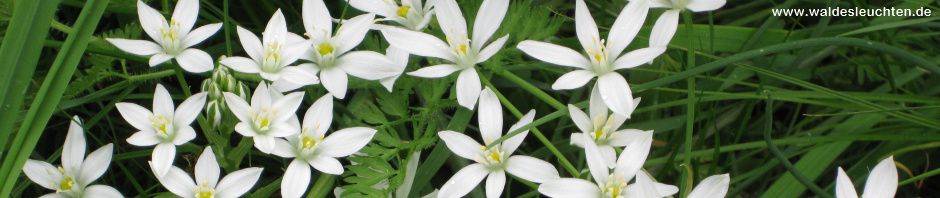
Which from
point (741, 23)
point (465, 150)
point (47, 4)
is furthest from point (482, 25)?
point (741, 23)

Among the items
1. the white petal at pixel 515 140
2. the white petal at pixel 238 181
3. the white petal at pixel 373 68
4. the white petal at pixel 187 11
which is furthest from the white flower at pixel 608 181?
the white petal at pixel 187 11

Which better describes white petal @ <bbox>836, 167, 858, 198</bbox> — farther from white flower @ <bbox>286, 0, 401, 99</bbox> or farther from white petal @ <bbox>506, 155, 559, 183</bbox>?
white flower @ <bbox>286, 0, 401, 99</bbox>

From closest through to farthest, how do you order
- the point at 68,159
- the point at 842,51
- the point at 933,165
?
1. the point at 68,159
2. the point at 933,165
3. the point at 842,51

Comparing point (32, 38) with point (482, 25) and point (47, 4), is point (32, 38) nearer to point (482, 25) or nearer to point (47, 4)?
point (47, 4)

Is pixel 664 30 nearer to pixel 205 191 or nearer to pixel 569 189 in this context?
pixel 569 189

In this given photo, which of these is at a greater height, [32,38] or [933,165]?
[32,38]

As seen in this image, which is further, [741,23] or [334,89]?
[741,23]
